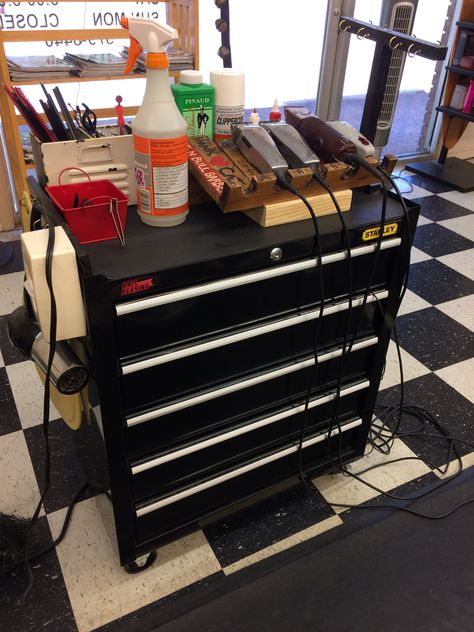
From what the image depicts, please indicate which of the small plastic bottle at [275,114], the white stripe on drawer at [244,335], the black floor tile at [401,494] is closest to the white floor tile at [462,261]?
the black floor tile at [401,494]

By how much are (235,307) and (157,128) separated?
1.08 ft

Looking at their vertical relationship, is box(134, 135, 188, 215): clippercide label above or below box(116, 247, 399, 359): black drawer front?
above

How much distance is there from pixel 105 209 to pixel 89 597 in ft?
2.78

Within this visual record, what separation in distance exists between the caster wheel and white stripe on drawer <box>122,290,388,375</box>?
1.80 feet

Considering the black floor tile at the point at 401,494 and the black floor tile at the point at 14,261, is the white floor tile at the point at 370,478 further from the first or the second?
the black floor tile at the point at 14,261

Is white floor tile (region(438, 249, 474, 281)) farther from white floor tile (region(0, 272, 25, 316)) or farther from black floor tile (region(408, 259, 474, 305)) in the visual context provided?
white floor tile (region(0, 272, 25, 316))

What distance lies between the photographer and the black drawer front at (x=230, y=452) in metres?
1.08

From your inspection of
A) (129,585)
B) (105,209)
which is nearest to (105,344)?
(105,209)

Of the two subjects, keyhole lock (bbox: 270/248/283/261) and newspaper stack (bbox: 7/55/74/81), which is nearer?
keyhole lock (bbox: 270/248/283/261)

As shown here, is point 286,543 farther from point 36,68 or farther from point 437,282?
point 36,68

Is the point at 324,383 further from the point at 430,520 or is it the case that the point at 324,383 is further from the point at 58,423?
the point at 58,423

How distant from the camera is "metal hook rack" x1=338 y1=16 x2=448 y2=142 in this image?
59.5 inches

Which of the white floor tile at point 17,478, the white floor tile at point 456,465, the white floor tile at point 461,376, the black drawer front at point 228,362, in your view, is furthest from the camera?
the white floor tile at point 461,376

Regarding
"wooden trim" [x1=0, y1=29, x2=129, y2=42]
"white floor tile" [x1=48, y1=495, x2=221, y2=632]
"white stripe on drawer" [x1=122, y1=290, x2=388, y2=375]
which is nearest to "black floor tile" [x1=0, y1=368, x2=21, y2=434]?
"white floor tile" [x1=48, y1=495, x2=221, y2=632]
